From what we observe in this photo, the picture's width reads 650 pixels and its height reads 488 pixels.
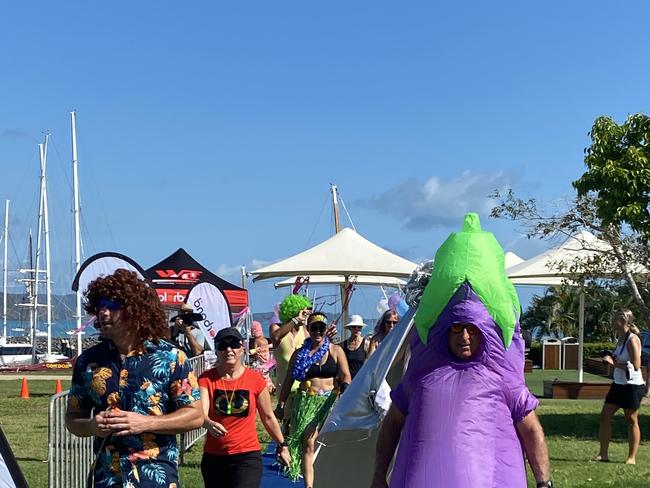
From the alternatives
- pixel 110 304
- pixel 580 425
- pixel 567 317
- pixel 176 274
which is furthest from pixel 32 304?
pixel 110 304

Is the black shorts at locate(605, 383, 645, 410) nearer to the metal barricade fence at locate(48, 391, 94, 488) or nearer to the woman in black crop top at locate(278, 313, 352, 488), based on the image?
the woman in black crop top at locate(278, 313, 352, 488)

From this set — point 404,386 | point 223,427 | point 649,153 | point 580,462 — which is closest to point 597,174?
point 649,153

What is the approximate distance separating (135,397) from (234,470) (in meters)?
2.40

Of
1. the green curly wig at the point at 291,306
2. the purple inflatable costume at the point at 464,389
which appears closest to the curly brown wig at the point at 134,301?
the purple inflatable costume at the point at 464,389

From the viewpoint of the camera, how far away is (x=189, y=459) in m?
11.1

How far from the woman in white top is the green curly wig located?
11.2ft

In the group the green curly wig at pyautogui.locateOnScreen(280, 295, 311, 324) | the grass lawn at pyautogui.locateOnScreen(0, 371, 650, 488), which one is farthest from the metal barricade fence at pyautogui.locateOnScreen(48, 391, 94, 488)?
the green curly wig at pyautogui.locateOnScreen(280, 295, 311, 324)

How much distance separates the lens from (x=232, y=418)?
253 inches

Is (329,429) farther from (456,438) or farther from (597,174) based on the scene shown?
(597,174)

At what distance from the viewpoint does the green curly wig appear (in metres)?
11.0

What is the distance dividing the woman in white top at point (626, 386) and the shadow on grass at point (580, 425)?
2303mm

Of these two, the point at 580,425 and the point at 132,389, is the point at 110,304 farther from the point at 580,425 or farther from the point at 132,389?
the point at 580,425

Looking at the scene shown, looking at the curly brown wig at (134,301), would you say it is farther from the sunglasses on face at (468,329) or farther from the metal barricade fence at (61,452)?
the metal barricade fence at (61,452)

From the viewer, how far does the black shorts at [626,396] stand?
10.6 meters
